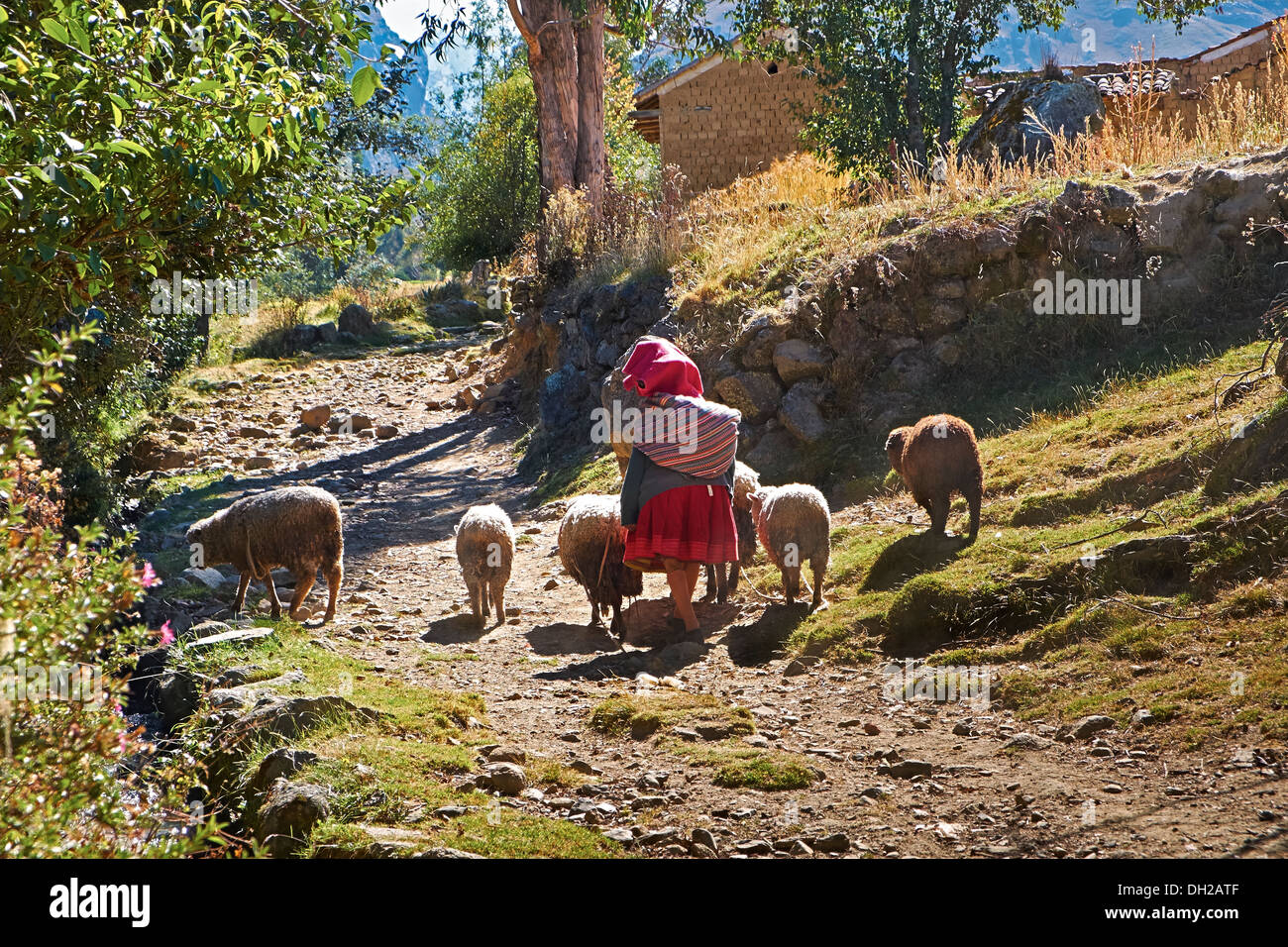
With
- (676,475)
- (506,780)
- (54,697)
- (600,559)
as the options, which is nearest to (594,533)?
(600,559)

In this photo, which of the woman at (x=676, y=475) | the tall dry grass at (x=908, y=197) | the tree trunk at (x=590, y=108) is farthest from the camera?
the tree trunk at (x=590, y=108)

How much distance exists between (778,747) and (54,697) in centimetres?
365

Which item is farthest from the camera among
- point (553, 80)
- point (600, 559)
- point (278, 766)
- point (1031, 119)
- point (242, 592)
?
point (553, 80)

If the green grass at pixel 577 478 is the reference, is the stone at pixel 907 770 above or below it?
below

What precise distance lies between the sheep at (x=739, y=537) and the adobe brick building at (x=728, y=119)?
16.0m

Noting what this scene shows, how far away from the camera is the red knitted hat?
8.36m

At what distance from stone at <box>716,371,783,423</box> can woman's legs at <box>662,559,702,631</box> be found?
4277 mm

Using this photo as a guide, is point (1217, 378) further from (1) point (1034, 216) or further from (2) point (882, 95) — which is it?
(2) point (882, 95)

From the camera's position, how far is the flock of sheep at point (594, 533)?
333 inches

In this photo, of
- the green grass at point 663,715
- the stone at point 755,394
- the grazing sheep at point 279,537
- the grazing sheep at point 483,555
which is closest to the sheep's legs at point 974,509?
the green grass at point 663,715

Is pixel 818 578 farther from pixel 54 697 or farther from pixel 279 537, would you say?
pixel 54 697

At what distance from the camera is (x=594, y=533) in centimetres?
894

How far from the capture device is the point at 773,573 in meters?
9.52

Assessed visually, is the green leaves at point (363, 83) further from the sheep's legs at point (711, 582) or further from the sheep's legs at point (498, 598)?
the sheep's legs at point (711, 582)
